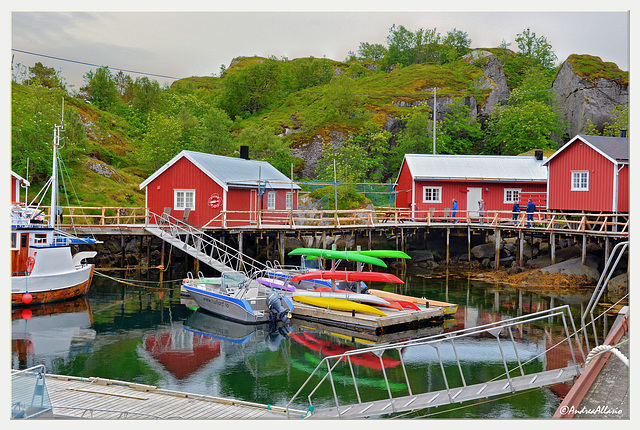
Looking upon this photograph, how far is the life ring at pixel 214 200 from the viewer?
30281 millimetres

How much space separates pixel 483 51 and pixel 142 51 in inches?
2276

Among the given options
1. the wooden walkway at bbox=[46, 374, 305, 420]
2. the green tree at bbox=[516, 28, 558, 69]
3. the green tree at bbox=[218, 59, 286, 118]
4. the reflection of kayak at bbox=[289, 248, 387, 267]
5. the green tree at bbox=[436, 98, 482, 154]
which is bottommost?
the wooden walkway at bbox=[46, 374, 305, 420]

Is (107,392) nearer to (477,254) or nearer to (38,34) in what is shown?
(38,34)

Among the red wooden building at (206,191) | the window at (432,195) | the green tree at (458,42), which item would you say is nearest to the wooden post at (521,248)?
the window at (432,195)

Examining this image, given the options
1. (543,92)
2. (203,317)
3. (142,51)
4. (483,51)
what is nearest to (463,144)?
(543,92)

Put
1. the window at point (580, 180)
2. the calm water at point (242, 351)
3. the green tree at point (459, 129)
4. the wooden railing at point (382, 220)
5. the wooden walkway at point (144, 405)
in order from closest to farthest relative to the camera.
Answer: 1. the wooden walkway at point (144, 405)
2. the calm water at point (242, 351)
3. the wooden railing at point (382, 220)
4. the window at point (580, 180)
5. the green tree at point (459, 129)

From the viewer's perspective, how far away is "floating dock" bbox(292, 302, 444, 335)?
1845 centimetres

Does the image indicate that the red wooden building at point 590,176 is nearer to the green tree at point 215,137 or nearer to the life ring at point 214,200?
the life ring at point 214,200

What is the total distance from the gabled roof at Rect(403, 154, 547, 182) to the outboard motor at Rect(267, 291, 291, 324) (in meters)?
18.9

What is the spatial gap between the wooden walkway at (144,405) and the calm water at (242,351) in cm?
224

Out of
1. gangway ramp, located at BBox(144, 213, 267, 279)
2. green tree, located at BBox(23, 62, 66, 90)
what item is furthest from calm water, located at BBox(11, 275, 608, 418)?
green tree, located at BBox(23, 62, 66, 90)

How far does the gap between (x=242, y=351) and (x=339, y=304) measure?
4.50 m

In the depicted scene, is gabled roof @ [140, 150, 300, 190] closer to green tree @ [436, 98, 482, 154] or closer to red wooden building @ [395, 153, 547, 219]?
red wooden building @ [395, 153, 547, 219]

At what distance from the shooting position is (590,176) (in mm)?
28359
